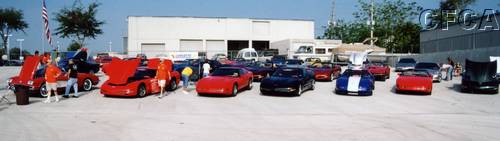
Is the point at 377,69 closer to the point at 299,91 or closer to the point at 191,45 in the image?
the point at 299,91

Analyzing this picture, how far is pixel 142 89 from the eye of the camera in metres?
18.4

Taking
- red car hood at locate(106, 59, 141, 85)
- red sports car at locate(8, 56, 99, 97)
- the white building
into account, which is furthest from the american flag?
the white building

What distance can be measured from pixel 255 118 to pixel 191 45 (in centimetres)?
5309

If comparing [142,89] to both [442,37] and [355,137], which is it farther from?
[442,37]

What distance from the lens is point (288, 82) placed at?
62.8 feet

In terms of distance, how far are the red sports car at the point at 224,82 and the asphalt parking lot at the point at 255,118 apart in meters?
0.42

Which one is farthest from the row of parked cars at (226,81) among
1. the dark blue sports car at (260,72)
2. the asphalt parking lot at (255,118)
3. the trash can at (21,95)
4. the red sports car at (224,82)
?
the dark blue sports car at (260,72)

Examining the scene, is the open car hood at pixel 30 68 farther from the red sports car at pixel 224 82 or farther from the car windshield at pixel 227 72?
the car windshield at pixel 227 72

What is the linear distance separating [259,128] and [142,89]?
8.22 m

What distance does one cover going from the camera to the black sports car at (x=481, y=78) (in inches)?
826

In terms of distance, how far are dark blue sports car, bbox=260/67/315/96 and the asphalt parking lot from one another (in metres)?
0.36

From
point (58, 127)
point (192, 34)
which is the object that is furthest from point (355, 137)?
point (192, 34)

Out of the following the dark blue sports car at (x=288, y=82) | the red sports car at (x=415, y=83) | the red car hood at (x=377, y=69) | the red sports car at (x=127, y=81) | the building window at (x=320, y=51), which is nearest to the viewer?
the red sports car at (x=127, y=81)

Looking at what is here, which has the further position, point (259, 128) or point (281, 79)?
point (281, 79)
